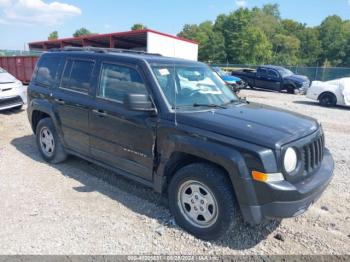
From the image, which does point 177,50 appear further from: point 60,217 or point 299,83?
point 60,217

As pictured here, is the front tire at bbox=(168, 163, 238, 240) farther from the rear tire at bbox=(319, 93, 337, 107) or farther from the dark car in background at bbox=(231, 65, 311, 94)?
the dark car in background at bbox=(231, 65, 311, 94)

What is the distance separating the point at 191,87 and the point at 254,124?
1.09 meters

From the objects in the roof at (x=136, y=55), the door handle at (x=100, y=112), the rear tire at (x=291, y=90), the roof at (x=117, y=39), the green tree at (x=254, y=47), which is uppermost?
the green tree at (x=254, y=47)

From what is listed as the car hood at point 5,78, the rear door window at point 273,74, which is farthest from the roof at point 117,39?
the car hood at point 5,78

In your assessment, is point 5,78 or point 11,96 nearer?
point 11,96

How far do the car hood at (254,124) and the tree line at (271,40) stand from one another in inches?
2584

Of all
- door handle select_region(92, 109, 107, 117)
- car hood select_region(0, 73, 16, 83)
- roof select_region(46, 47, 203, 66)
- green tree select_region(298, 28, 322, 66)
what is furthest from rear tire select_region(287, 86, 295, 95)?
green tree select_region(298, 28, 322, 66)

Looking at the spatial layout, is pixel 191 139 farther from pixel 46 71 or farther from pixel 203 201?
pixel 46 71

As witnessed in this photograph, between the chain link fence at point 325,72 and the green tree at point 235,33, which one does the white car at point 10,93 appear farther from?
the green tree at point 235,33

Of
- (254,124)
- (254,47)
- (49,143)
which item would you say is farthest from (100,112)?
(254,47)

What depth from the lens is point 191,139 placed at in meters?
3.27

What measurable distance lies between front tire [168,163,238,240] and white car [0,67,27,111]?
7.82 meters

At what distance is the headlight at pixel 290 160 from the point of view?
293 cm

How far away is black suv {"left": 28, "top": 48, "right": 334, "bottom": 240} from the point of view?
293cm
